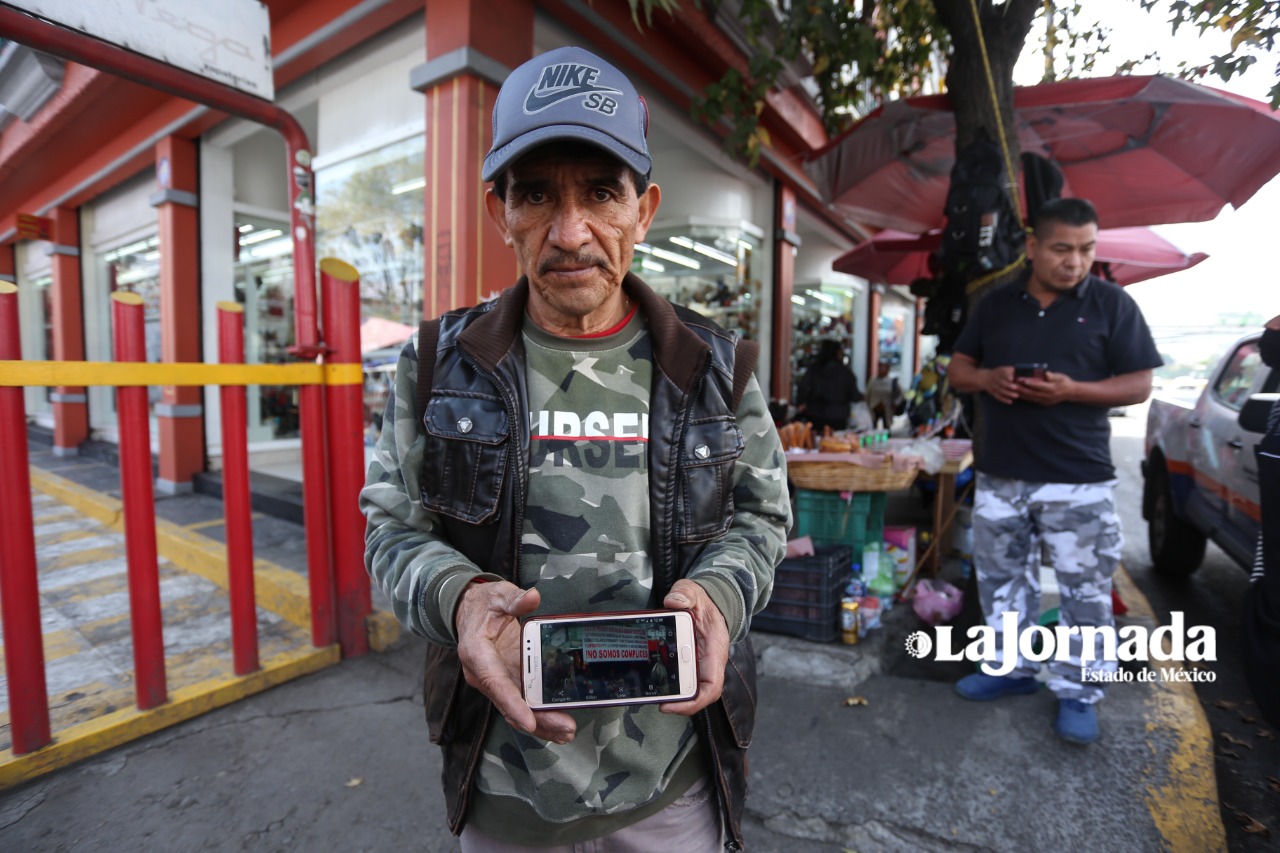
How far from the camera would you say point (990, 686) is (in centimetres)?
309

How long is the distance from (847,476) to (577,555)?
9.69 feet

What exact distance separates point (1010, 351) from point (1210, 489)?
2.46 m

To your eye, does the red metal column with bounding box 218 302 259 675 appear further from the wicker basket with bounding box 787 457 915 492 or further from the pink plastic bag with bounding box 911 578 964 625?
the pink plastic bag with bounding box 911 578 964 625

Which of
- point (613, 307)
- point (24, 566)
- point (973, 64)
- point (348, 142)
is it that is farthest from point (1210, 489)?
point (348, 142)

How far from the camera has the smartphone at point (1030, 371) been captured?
2867 mm

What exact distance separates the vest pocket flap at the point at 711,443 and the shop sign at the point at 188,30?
8.39ft

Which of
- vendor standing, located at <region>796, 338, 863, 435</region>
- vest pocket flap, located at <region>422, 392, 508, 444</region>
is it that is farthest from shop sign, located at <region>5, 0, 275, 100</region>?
vendor standing, located at <region>796, 338, 863, 435</region>

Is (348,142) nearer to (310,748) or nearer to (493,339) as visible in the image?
(310,748)

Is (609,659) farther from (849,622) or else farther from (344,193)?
(344,193)

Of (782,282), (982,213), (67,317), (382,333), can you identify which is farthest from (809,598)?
(67,317)

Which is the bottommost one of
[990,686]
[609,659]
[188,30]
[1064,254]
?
[990,686]

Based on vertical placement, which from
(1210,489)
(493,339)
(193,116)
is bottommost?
(1210,489)

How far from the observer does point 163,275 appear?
7066 mm

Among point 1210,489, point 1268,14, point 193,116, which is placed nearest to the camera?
point 1268,14
